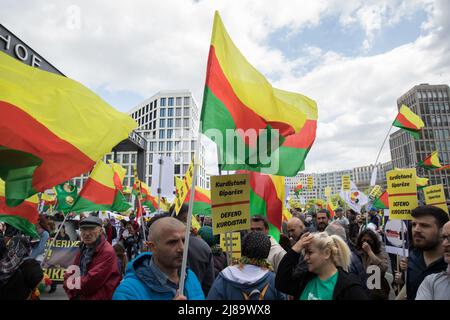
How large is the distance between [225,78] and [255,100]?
0.52m

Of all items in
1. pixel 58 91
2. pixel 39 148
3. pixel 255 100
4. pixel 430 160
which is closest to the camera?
pixel 39 148

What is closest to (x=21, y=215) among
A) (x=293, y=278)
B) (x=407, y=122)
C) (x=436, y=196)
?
(x=293, y=278)

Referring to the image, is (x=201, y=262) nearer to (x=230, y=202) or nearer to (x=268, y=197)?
(x=230, y=202)

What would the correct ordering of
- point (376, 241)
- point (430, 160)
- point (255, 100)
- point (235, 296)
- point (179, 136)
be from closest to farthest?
1. point (235, 296)
2. point (255, 100)
3. point (376, 241)
4. point (430, 160)
5. point (179, 136)

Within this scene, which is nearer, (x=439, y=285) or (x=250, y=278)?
(x=439, y=285)

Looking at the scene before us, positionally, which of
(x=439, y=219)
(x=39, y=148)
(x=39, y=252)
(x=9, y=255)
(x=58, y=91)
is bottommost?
(x=39, y=252)

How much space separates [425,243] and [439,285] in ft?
2.74

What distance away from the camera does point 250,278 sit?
266 centimetres

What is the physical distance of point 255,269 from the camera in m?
2.73

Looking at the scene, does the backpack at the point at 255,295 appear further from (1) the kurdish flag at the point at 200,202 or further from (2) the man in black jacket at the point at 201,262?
(1) the kurdish flag at the point at 200,202

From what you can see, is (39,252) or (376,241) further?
(39,252)

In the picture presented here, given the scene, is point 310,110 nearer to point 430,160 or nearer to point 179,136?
point 430,160

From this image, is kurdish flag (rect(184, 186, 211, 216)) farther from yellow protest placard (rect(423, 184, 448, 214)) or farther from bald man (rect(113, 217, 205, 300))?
bald man (rect(113, 217, 205, 300))
